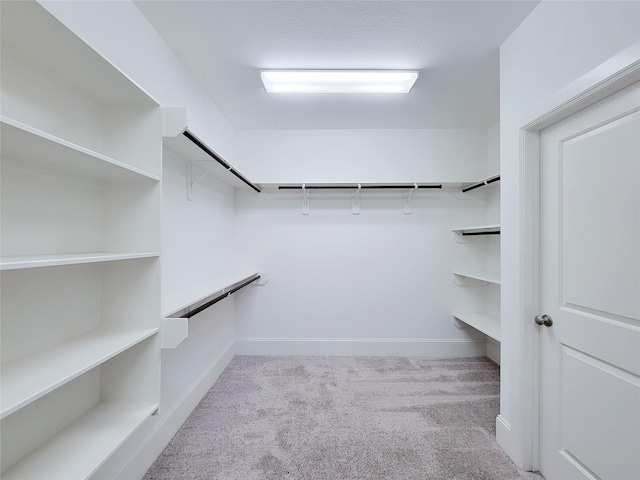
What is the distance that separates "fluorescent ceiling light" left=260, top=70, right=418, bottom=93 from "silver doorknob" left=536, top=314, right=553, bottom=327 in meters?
1.69

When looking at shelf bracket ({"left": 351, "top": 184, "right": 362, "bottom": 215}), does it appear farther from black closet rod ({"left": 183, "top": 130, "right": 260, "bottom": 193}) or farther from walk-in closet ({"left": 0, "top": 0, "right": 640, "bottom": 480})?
black closet rod ({"left": 183, "top": 130, "right": 260, "bottom": 193})

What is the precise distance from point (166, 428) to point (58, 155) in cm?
161

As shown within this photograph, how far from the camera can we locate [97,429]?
961 millimetres

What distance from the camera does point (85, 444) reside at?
89 cm

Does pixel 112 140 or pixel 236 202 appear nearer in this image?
pixel 112 140

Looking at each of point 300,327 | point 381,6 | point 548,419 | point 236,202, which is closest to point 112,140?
point 381,6

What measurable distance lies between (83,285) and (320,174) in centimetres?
216

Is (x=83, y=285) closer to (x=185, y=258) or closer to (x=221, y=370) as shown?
(x=185, y=258)

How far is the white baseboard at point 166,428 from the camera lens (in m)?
1.32

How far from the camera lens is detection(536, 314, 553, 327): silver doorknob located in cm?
137

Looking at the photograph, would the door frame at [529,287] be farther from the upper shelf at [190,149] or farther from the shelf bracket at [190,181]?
the shelf bracket at [190,181]

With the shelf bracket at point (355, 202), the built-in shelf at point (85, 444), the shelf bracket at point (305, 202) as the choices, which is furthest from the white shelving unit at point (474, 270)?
the built-in shelf at point (85, 444)

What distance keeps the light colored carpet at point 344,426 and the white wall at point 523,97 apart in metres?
0.31

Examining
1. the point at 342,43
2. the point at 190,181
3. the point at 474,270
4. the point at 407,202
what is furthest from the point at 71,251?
the point at 474,270
